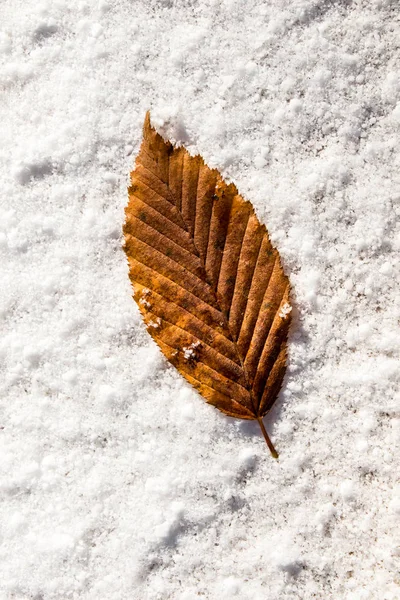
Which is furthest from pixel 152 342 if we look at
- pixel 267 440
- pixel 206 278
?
pixel 267 440

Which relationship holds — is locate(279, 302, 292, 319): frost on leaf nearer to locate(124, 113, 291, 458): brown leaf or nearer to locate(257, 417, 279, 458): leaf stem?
locate(124, 113, 291, 458): brown leaf

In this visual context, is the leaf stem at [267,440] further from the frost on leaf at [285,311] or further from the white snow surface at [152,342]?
the frost on leaf at [285,311]

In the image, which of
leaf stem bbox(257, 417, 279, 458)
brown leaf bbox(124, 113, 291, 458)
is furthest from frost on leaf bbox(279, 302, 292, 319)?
leaf stem bbox(257, 417, 279, 458)

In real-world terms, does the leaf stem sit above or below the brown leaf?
below

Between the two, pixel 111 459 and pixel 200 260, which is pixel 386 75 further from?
pixel 111 459

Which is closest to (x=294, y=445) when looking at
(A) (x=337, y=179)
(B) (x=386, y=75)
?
(A) (x=337, y=179)

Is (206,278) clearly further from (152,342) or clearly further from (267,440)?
(267,440)

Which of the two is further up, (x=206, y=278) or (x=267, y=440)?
(x=206, y=278)
